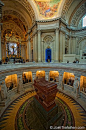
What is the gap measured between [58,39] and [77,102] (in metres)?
10.4

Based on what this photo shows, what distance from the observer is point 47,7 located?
12.0 metres

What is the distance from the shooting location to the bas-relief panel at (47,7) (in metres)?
11.7

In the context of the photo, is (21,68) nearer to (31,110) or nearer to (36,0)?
(31,110)

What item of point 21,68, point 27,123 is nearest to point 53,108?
point 27,123

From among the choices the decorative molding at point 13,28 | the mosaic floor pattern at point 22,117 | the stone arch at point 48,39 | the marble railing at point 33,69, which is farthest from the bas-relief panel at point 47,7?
the mosaic floor pattern at point 22,117

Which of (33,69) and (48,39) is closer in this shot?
(33,69)

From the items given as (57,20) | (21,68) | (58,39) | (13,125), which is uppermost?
(57,20)

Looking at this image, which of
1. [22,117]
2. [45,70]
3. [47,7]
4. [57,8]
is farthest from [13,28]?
[22,117]

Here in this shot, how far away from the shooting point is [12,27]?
2041 centimetres

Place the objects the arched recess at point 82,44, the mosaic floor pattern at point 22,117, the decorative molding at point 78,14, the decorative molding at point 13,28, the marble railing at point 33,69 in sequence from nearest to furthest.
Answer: the mosaic floor pattern at point 22,117 → the marble railing at point 33,69 → the decorative molding at point 78,14 → the arched recess at point 82,44 → the decorative molding at point 13,28

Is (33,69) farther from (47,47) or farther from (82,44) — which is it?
(82,44)

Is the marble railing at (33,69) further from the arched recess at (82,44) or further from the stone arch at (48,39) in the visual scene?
the arched recess at (82,44)

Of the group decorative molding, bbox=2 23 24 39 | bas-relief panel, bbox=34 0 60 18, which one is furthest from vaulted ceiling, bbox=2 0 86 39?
decorative molding, bbox=2 23 24 39

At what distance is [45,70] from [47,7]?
1195cm
